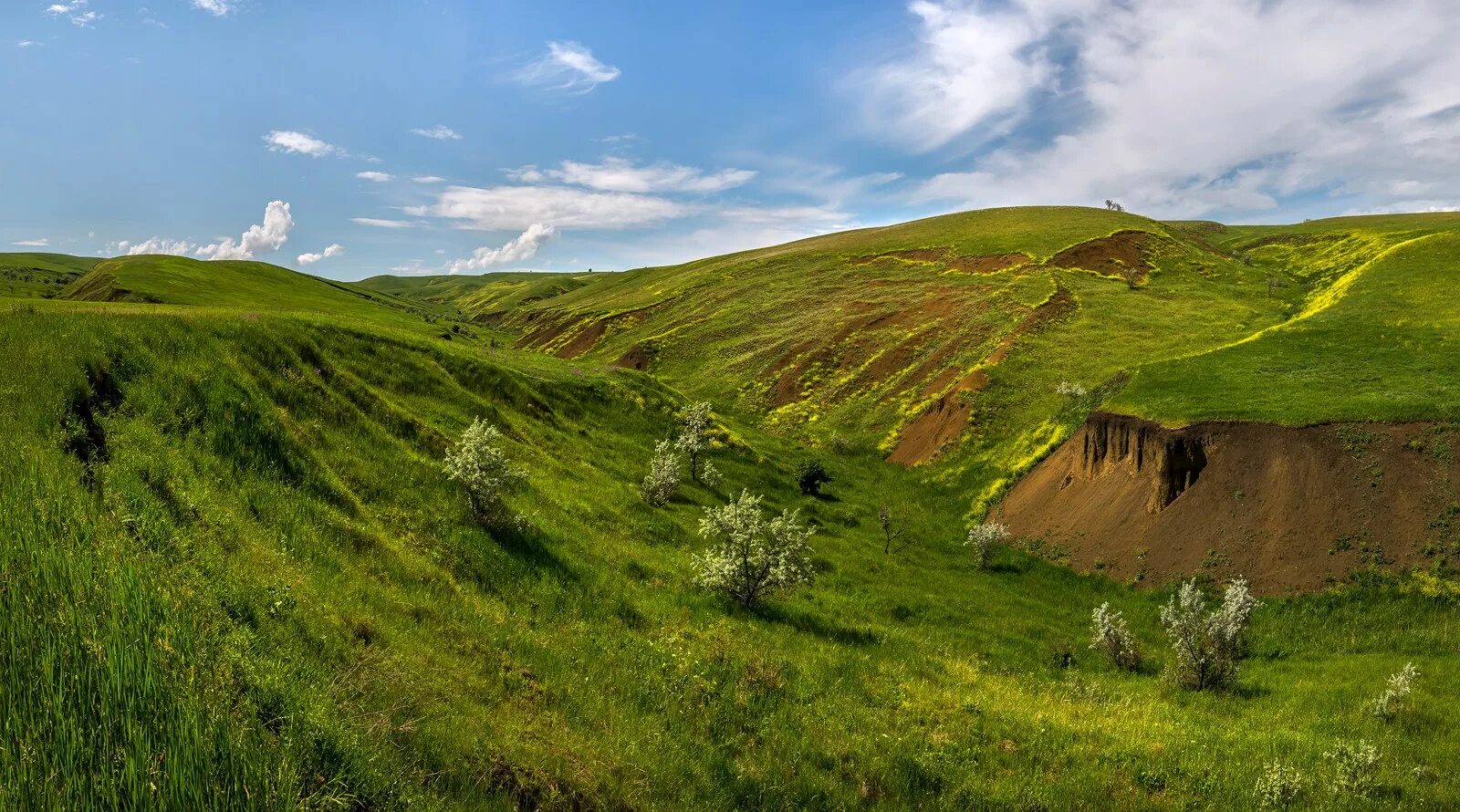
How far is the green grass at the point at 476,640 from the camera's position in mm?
5324

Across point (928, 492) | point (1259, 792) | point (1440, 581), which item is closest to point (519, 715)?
point (1259, 792)

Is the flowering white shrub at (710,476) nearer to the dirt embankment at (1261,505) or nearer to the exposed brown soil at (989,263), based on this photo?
the dirt embankment at (1261,505)

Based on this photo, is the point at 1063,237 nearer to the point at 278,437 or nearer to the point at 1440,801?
the point at 1440,801

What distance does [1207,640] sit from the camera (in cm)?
1789

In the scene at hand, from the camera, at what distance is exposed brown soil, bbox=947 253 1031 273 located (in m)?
80.9

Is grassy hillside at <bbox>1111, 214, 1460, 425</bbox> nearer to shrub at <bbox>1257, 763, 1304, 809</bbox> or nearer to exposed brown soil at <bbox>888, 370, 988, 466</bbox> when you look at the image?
exposed brown soil at <bbox>888, 370, 988, 466</bbox>

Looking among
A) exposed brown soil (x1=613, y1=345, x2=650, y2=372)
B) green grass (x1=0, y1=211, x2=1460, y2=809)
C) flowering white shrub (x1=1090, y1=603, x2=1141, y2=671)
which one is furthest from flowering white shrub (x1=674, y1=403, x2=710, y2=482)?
exposed brown soil (x1=613, y1=345, x2=650, y2=372)

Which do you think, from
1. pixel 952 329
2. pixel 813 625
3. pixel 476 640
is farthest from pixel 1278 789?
pixel 952 329

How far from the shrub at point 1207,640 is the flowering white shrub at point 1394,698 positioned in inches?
109

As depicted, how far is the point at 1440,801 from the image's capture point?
11.0m

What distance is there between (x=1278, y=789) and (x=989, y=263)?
81670 millimetres

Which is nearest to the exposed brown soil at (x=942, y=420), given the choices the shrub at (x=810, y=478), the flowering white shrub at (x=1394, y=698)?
the shrub at (x=810, y=478)

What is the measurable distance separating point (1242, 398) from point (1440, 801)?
23.7 metres

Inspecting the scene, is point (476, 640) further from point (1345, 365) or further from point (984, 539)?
point (1345, 365)
